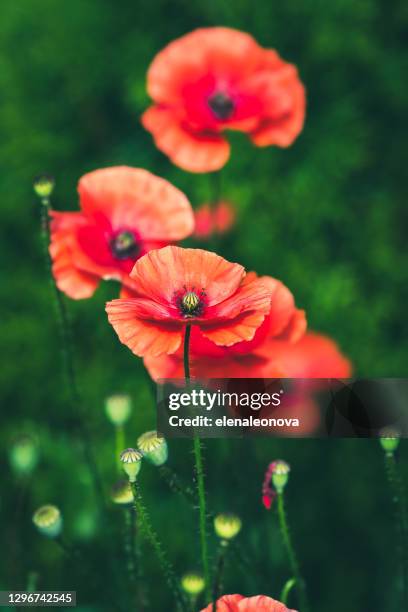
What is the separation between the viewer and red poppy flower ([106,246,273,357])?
650 millimetres

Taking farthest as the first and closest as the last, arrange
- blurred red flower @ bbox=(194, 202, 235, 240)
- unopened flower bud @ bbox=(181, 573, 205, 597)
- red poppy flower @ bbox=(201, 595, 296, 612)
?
blurred red flower @ bbox=(194, 202, 235, 240), unopened flower bud @ bbox=(181, 573, 205, 597), red poppy flower @ bbox=(201, 595, 296, 612)

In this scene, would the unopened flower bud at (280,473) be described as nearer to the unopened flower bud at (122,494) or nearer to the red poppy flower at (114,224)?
the unopened flower bud at (122,494)

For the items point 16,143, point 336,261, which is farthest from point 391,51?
point 16,143

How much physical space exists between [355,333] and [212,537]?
54cm

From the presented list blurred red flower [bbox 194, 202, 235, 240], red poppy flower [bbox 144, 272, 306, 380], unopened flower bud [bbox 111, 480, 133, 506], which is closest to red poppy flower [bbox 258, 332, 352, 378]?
red poppy flower [bbox 144, 272, 306, 380]

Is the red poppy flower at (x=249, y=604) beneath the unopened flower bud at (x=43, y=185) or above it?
beneath

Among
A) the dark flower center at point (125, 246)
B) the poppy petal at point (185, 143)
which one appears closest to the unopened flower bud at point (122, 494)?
the dark flower center at point (125, 246)

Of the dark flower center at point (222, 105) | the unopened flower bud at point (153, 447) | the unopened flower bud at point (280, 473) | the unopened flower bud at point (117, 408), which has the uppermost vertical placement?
the dark flower center at point (222, 105)

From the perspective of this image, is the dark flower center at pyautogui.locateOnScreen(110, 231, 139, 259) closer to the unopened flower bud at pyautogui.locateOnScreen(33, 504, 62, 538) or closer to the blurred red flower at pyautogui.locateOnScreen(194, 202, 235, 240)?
the unopened flower bud at pyautogui.locateOnScreen(33, 504, 62, 538)

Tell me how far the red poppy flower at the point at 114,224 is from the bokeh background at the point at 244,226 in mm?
504

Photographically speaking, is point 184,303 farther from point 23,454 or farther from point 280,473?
point 23,454

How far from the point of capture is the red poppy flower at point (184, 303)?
65 cm

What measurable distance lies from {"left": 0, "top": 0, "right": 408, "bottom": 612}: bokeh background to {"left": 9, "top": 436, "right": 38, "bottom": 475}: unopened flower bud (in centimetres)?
43

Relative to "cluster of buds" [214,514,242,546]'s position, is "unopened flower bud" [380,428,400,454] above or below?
above
